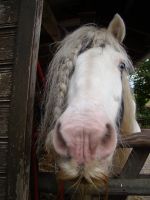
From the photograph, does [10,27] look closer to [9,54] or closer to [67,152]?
[9,54]

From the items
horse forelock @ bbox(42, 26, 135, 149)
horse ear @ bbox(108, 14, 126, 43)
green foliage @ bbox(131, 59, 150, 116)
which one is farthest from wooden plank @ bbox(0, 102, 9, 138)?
green foliage @ bbox(131, 59, 150, 116)

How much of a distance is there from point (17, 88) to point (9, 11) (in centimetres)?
53

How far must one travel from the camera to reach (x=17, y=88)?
7.43 feet

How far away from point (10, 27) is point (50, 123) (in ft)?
2.17

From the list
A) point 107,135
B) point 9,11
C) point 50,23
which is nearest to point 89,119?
point 107,135

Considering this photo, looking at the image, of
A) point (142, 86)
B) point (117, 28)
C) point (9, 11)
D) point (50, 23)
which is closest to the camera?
point (9, 11)

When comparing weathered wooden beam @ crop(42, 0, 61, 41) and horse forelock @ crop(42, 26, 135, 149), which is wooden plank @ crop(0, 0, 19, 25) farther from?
weathered wooden beam @ crop(42, 0, 61, 41)

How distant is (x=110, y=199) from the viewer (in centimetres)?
246

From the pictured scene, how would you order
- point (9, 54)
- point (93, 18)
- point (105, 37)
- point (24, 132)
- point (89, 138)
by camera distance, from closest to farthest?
point (89, 138)
point (24, 132)
point (9, 54)
point (105, 37)
point (93, 18)

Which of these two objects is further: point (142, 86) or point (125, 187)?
point (142, 86)

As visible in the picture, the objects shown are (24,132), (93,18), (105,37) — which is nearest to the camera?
(24,132)

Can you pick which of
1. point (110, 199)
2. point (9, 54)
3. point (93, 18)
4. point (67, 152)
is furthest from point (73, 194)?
point (93, 18)

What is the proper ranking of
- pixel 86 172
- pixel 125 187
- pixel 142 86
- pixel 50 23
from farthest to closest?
pixel 142 86
pixel 50 23
pixel 125 187
pixel 86 172

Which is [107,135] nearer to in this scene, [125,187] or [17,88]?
[125,187]
